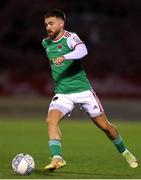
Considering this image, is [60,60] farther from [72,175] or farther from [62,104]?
[72,175]

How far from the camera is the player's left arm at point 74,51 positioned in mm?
10556

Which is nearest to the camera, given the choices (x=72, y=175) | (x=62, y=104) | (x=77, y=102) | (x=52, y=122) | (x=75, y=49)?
(x=72, y=175)

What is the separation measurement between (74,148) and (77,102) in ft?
15.2

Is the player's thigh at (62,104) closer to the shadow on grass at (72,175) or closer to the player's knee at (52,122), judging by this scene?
the player's knee at (52,122)

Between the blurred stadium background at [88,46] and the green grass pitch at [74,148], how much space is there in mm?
4242

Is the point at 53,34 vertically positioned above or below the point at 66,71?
above

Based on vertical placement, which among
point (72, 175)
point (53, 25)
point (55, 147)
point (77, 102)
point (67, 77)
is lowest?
point (72, 175)

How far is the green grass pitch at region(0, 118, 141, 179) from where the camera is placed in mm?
10664

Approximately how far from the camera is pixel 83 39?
3212 cm

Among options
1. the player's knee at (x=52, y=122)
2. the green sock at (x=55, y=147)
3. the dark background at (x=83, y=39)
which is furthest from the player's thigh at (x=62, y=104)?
the dark background at (x=83, y=39)

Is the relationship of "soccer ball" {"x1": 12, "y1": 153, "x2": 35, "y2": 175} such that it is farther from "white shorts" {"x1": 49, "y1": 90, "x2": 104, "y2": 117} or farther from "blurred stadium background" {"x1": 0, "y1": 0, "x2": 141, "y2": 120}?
"blurred stadium background" {"x1": 0, "y1": 0, "x2": 141, "y2": 120}

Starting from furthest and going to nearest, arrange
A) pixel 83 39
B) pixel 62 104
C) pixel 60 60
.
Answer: pixel 83 39 < pixel 62 104 < pixel 60 60

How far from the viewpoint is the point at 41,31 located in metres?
32.8

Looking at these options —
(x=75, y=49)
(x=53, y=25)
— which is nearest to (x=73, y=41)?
(x=75, y=49)
